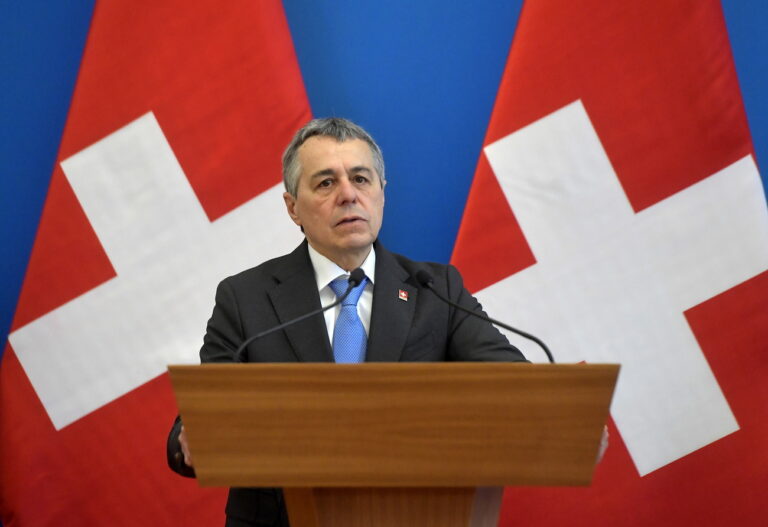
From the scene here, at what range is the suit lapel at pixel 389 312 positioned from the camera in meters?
1.64

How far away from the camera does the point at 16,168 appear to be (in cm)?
271

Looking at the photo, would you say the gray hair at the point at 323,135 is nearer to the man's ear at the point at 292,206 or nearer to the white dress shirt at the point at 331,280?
the man's ear at the point at 292,206

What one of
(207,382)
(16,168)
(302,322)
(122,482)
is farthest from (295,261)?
(16,168)

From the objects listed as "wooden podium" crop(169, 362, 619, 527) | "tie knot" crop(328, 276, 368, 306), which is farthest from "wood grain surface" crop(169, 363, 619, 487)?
"tie knot" crop(328, 276, 368, 306)

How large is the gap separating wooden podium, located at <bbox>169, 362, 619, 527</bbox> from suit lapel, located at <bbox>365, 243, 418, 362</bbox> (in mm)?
482

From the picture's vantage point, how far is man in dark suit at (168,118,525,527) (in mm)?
1637

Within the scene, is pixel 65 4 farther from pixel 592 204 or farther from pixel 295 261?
pixel 592 204

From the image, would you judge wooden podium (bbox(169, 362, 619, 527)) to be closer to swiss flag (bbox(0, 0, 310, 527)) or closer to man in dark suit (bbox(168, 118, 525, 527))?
man in dark suit (bbox(168, 118, 525, 527))

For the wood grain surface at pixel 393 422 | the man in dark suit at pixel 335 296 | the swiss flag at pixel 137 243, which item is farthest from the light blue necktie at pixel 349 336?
the swiss flag at pixel 137 243

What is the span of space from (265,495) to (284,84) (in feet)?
3.98

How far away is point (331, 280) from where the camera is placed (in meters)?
1.78

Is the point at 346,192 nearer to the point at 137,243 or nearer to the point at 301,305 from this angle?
the point at 301,305

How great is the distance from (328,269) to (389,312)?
0.19 m

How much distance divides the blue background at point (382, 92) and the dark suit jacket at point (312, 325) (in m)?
0.88
